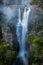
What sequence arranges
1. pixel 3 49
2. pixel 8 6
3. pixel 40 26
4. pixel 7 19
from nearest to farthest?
pixel 3 49, pixel 40 26, pixel 7 19, pixel 8 6

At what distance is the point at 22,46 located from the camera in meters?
4.66

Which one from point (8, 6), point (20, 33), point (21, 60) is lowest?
point (21, 60)

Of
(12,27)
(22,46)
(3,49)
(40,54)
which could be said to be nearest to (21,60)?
(22,46)

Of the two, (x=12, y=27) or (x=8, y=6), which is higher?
(x=8, y=6)

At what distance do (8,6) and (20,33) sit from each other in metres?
0.79

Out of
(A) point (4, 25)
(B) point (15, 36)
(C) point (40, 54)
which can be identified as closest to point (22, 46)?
(B) point (15, 36)

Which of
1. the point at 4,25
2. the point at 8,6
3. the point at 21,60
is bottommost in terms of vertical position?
the point at 21,60

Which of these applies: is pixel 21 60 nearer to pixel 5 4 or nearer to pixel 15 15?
pixel 15 15

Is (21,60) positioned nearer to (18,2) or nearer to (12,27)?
(12,27)

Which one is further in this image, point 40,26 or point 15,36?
point 15,36

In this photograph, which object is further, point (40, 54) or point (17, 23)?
point (17, 23)

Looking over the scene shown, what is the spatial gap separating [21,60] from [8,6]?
153 centimetres

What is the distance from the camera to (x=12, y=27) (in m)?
4.50

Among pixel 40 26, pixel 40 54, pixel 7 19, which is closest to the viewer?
pixel 40 54
